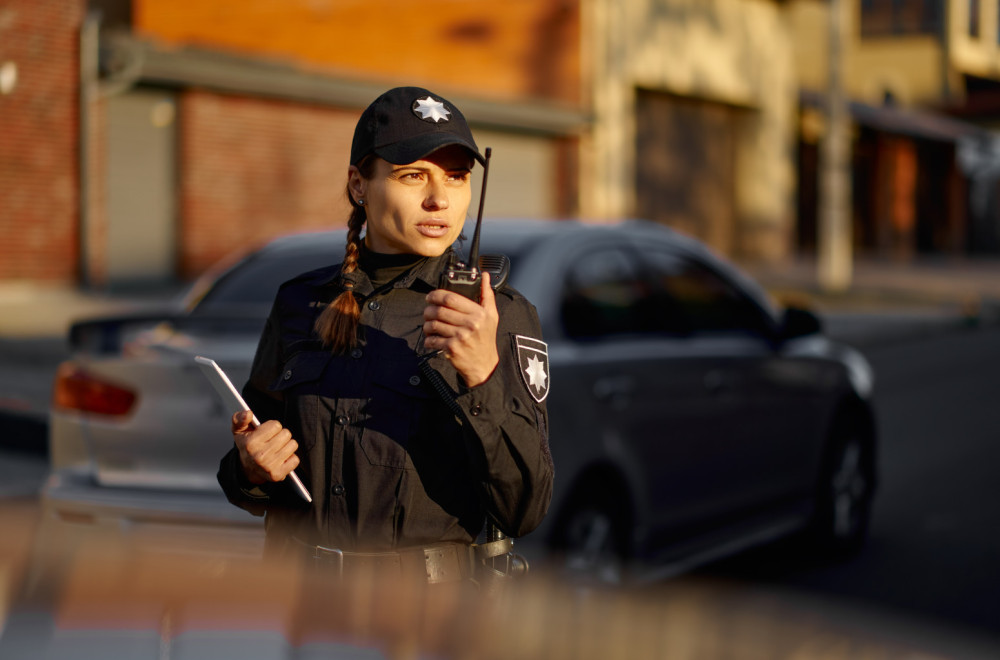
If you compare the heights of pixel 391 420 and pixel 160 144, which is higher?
pixel 160 144

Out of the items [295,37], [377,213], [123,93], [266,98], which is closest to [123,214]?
[123,93]

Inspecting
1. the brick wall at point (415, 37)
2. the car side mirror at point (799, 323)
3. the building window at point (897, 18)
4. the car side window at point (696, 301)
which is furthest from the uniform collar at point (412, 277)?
the building window at point (897, 18)

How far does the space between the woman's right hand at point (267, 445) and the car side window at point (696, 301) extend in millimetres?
3597

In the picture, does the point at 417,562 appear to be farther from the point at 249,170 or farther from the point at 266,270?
the point at 249,170

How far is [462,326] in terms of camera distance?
1961 mm

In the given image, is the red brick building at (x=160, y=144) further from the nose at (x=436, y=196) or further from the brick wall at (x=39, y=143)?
the nose at (x=436, y=196)

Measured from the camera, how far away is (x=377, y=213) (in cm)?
223

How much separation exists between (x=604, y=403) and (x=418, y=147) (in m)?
2.97

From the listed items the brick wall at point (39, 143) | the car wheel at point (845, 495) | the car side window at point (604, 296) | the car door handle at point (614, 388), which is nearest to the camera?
the car door handle at point (614, 388)

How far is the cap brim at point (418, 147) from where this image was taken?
2.14 m

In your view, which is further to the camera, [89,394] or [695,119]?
[695,119]

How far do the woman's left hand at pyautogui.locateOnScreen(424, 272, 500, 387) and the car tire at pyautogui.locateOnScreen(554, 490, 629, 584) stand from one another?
110 inches

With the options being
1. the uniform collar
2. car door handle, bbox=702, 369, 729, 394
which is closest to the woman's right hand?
the uniform collar

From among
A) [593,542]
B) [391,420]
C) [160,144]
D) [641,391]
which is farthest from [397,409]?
[160,144]
